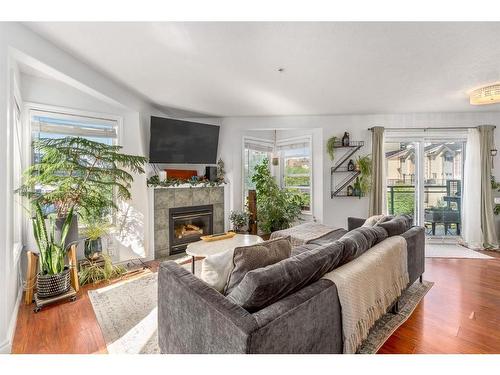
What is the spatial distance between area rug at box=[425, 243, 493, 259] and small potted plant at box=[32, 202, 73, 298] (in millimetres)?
4975

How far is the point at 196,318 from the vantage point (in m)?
1.32

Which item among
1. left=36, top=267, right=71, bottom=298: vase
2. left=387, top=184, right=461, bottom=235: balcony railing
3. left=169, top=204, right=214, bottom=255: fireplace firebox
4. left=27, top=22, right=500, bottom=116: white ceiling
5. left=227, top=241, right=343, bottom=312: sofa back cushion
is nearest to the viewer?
left=227, top=241, right=343, bottom=312: sofa back cushion

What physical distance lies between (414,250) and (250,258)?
209cm

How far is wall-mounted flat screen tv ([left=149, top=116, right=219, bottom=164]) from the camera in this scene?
12.7 feet

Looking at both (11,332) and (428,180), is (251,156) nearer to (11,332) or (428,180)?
(428,180)

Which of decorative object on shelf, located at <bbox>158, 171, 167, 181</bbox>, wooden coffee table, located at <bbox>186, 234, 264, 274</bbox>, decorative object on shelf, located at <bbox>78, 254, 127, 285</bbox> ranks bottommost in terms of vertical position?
decorative object on shelf, located at <bbox>78, 254, 127, 285</bbox>

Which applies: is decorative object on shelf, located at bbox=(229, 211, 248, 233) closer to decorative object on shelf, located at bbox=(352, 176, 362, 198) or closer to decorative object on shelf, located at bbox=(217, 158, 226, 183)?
decorative object on shelf, located at bbox=(217, 158, 226, 183)

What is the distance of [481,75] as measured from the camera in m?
2.73

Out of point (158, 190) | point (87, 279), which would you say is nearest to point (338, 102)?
point (158, 190)

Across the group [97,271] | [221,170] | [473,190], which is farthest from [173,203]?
[473,190]

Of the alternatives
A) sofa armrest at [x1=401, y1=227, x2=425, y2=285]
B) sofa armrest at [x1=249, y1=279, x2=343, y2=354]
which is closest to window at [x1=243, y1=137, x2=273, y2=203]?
sofa armrest at [x1=401, y1=227, x2=425, y2=285]

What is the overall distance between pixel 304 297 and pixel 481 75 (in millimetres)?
3316
